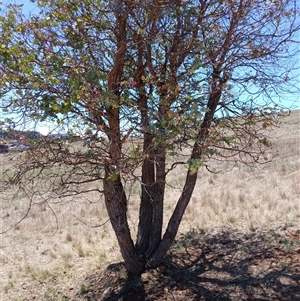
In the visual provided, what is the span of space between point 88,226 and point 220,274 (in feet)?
14.7

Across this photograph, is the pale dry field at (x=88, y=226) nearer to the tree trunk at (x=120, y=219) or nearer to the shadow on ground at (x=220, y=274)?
the shadow on ground at (x=220, y=274)

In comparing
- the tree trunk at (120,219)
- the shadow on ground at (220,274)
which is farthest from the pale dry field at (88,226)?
the tree trunk at (120,219)

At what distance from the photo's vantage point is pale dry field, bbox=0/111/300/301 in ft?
20.9

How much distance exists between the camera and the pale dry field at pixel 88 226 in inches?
251

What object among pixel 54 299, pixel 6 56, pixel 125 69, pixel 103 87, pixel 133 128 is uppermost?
pixel 125 69

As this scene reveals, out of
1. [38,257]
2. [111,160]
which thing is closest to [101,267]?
[38,257]

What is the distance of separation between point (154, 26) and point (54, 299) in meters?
4.05

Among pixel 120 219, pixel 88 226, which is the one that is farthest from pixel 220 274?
pixel 88 226

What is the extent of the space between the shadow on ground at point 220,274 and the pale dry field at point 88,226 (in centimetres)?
52

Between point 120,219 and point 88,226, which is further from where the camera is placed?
point 88,226

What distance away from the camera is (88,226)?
9125 millimetres

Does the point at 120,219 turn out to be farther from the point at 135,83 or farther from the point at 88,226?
the point at 88,226

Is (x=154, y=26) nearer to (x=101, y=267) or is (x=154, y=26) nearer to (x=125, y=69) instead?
(x=125, y=69)

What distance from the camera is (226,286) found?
498 cm
